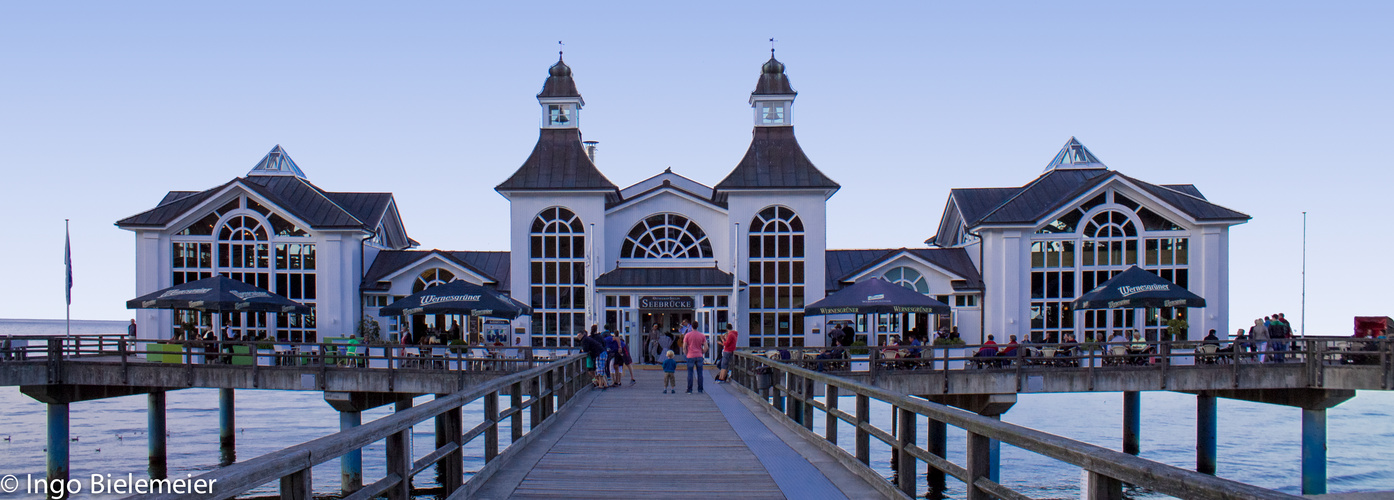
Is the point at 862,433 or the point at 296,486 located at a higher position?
the point at 296,486

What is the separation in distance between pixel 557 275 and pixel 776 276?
6.94m

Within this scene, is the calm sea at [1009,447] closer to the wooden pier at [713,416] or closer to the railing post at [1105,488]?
the wooden pier at [713,416]

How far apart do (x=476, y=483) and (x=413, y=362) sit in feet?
55.2

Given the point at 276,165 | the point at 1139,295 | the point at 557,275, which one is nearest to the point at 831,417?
the point at 1139,295

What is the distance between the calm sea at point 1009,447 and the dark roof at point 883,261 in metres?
4.99

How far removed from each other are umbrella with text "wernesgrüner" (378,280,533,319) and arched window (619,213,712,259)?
934 cm

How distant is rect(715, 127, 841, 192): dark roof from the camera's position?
3334 centimetres

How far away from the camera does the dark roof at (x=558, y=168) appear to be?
33.7 m

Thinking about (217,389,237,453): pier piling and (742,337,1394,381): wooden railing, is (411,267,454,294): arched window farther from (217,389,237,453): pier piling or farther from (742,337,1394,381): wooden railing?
(742,337,1394,381): wooden railing

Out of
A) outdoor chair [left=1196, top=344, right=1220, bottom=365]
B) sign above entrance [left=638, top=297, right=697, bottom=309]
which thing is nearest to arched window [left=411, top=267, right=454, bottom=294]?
sign above entrance [left=638, top=297, right=697, bottom=309]

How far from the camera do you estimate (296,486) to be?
4875 millimetres

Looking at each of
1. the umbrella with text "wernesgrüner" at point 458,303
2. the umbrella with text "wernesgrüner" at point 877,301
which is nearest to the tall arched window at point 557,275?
the umbrella with text "wernesgrüner" at point 458,303

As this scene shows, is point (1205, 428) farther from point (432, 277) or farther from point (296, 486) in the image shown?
point (432, 277)

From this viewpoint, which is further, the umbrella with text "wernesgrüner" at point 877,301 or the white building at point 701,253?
the white building at point 701,253
